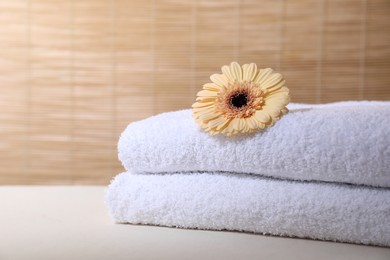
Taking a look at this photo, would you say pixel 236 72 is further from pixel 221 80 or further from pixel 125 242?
pixel 125 242

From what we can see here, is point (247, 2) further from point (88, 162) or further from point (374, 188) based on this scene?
point (374, 188)

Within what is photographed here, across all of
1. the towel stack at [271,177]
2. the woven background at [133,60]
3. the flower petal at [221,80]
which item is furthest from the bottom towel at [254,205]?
the woven background at [133,60]

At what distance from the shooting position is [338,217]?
68 centimetres

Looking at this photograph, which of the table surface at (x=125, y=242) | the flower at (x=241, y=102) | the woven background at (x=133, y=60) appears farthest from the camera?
the woven background at (x=133, y=60)

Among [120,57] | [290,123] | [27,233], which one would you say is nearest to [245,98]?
[290,123]

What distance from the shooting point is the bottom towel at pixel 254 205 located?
67 centimetres

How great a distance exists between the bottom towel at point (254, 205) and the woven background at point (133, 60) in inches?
15.1

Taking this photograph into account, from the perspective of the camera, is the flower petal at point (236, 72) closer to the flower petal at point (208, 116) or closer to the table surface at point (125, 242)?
the flower petal at point (208, 116)

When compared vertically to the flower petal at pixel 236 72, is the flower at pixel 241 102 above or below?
below

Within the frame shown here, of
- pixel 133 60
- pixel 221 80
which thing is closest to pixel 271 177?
pixel 221 80

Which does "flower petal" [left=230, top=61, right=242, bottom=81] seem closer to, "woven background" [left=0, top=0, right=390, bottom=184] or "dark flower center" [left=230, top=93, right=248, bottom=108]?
"dark flower center" [left=230, top=93, right=248, bottom=108]

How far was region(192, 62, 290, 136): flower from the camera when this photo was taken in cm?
72

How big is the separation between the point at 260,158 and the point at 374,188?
138 millimetres

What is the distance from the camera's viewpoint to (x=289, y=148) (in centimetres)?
69
